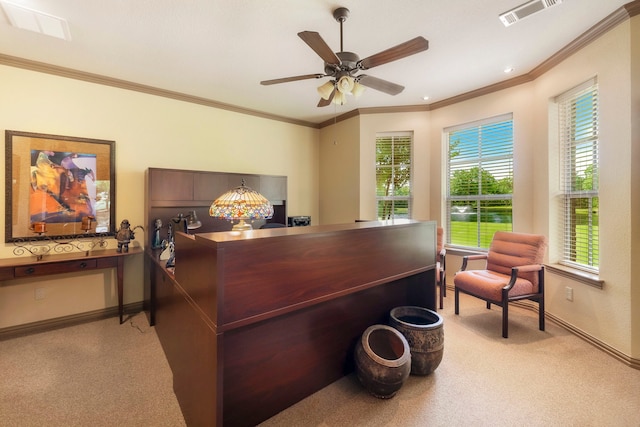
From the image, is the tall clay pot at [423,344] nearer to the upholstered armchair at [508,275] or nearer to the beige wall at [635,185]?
the upholstered armchair at [508,275]

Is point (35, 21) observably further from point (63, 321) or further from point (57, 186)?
point (63, 321)

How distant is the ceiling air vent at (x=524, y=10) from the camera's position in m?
2.12

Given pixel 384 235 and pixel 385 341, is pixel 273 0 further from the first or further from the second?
pixel 385 341

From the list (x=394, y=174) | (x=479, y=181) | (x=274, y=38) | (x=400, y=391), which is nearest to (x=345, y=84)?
(x=274, y=38)

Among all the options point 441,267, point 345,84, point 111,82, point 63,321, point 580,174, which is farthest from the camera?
point 441,267

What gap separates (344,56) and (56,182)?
3326 mm

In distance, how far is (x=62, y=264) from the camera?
9.07ft

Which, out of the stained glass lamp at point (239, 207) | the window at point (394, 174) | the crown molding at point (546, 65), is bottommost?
the stained glass lamp at point (239, 207)

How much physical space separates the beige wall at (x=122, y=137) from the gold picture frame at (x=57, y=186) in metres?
0.10

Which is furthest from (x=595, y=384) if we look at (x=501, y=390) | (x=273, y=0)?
(x=273, y=0)

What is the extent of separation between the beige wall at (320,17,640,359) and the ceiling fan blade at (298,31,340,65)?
97.1 inches

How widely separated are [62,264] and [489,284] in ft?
14.3

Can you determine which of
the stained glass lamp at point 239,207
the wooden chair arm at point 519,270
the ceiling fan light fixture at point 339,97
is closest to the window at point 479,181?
the wooden chair arm at point 519,270

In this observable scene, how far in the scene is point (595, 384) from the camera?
2041 millimetres
